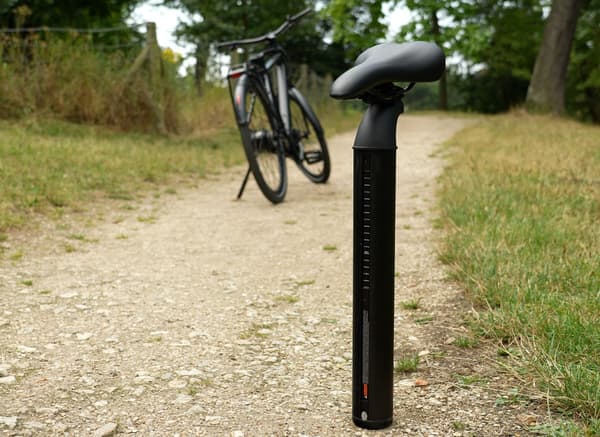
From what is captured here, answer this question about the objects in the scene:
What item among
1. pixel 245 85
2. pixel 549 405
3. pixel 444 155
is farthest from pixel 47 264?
pixel 444 155

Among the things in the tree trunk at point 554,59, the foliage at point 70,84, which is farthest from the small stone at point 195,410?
the tree trunk at point 554,59

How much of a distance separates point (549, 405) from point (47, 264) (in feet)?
9.32

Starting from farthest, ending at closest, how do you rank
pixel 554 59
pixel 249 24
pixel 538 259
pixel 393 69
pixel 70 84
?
pixel 249 24 → pixel 554 59 → pixel 70 84 → pixel 538 259 → pixel 393 69

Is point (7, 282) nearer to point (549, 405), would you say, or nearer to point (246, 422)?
point (246, 422)

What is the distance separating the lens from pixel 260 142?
5820mm

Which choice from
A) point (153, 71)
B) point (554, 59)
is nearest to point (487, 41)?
point (554, 59)

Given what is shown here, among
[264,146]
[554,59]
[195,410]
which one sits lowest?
[195,410]

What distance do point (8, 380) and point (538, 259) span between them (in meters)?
2.32

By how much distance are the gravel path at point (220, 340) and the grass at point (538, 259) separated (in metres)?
0.13

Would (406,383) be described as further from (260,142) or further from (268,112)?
(268,112)

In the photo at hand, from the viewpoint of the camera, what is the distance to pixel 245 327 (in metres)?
2.88

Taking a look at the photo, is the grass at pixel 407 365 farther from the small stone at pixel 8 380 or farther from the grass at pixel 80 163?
the grass at pixel 80 163

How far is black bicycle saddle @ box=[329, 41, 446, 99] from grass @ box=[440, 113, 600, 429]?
0.97m

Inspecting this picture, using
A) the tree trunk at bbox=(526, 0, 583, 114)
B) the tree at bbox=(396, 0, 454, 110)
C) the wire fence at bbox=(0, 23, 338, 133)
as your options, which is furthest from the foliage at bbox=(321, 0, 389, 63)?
the wire fence at bbox=(0, 23, 338, 133)
